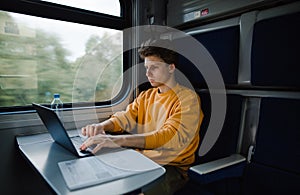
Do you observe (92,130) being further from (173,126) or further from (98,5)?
(98,5)

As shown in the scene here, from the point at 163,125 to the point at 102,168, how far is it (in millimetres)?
543

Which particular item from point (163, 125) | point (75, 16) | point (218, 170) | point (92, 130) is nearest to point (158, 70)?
point (163, 125)

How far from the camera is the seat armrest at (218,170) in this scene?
111 cm

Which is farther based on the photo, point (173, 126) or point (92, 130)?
point (92, 130)

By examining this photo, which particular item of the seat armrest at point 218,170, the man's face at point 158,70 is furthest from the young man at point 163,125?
the seat armrest at point 218,170

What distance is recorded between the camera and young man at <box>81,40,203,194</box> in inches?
52.3

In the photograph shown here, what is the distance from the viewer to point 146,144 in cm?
133

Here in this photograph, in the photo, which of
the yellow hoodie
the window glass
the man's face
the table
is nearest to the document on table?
the table

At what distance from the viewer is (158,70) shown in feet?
5.30

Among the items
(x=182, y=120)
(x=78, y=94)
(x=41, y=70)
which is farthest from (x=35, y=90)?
(x=182, y=120)

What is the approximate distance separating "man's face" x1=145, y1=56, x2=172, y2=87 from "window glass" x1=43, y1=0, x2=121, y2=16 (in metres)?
0.86

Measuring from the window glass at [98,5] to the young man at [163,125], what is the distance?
0.77 m

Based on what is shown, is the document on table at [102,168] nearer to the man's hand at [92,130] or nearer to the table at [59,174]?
the table at [59,174]

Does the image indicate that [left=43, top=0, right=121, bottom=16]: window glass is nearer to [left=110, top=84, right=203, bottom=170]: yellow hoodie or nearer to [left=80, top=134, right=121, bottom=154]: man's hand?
[left=110, top=84, right=203, bottom=170]: yellow hoodie
